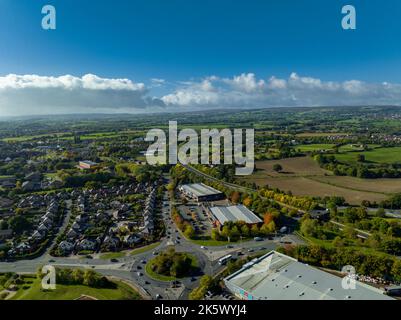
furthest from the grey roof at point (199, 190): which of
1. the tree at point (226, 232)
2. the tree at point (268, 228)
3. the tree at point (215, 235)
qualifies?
the tree at point (268, 228)

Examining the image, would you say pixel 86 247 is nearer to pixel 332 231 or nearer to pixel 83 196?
pixel 83 196

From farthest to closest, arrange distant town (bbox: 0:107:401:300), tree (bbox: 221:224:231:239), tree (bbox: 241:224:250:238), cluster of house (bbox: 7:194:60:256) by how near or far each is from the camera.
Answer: tree (bbox: 241:224:250:238)
tree (bbox: 221:224:231:239)
cluster of house (bbox: 7:194:60:256)
distant town (bbox: 0:107:401:300)

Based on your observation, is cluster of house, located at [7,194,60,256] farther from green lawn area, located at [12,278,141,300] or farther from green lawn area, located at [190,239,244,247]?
green lawn area, located at [190,239,244,247]

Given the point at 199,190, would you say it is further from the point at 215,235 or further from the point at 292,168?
the point at 292,168

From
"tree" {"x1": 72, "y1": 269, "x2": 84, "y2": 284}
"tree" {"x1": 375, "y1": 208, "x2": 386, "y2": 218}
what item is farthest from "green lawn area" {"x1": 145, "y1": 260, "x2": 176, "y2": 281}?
"tree" {"x1": 375, "y1": 208, "x2": 386, "y2": 218}

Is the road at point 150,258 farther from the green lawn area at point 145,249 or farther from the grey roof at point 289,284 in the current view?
the grey roof at point 289,284
